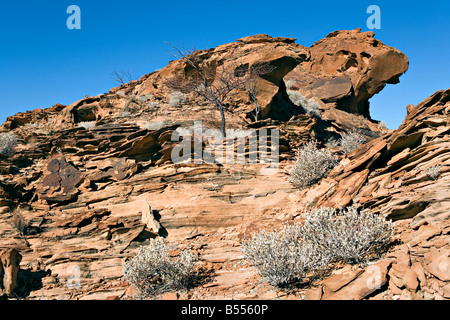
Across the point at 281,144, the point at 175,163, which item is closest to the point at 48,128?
the point at 175,163

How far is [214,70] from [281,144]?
8237 millimetres

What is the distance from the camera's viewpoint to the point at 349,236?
5219 mm

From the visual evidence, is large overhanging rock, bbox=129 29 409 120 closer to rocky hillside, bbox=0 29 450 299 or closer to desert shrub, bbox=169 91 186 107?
desert shrub, bbox=169 91 186 107

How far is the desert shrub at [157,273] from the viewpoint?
225 inches

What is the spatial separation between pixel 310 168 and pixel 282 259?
4.68m

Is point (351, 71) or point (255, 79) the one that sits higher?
point (351, 71)

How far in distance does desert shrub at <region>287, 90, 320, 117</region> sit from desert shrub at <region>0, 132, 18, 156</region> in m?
15.2

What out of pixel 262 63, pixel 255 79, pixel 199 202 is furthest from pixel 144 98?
pixel 199 202

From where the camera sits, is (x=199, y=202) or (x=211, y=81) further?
(x=211, y=81)

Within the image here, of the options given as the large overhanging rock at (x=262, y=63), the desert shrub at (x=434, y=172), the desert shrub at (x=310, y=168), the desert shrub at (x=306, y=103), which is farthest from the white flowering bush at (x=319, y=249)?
the desert shrub at (x=306, y=103)

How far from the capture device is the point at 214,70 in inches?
714

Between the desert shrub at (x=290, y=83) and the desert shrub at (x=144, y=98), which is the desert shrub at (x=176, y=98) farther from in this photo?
the desert shrub at (x=290, y=83)

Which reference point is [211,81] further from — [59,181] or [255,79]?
[59,181]

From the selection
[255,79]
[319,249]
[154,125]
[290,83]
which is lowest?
[319,249]
